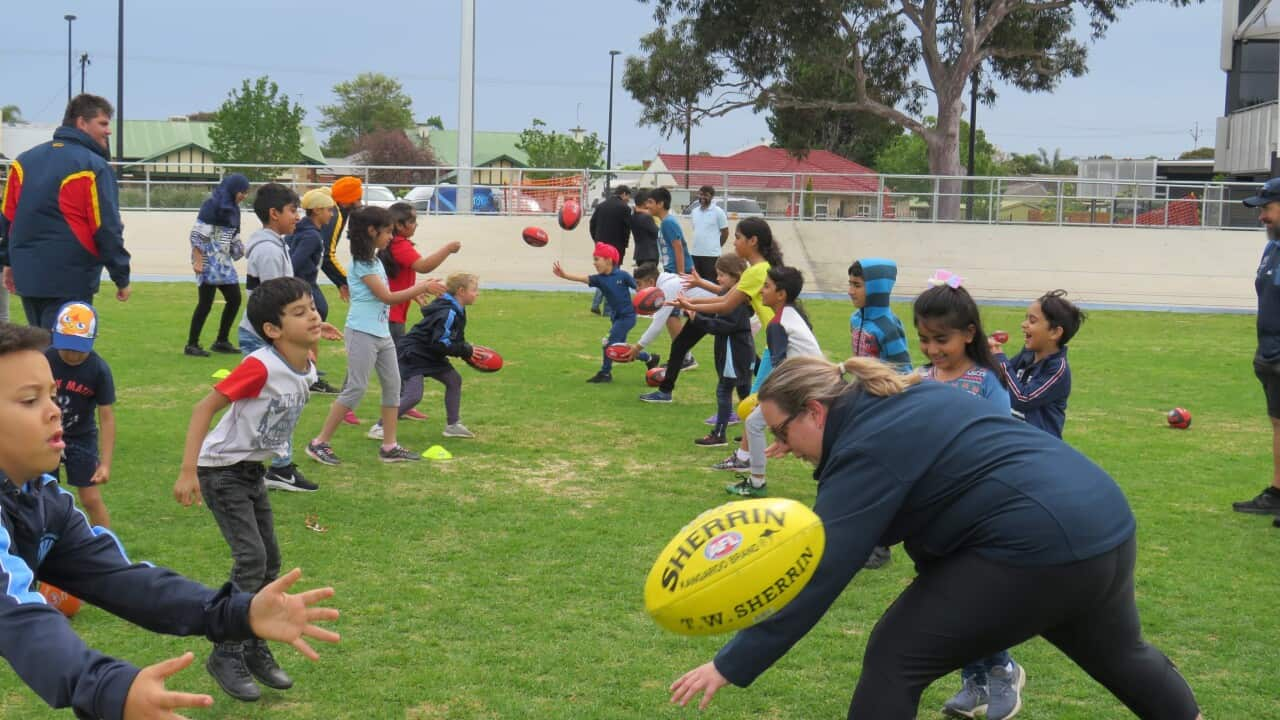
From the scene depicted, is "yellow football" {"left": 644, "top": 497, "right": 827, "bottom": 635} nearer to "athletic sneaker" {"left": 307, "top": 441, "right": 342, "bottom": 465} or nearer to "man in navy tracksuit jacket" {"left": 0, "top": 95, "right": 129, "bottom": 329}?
"man in navy tracksuit jacket" {"left": 0, "top": 95, "right": 129, "bottom": 329}

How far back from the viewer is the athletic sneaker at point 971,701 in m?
4.60

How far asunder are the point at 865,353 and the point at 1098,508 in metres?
3.71

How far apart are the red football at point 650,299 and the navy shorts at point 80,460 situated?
22.5 feet

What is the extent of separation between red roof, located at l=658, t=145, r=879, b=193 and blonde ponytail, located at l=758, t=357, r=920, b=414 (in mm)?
21339

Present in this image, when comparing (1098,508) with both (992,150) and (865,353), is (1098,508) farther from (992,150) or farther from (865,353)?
(992,150)

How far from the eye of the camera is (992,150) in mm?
95062

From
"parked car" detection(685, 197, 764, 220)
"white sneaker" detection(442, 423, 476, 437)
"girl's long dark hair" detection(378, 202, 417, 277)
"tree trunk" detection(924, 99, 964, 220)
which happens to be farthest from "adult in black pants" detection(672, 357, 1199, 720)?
"tree trunk" detection(924, 99, 964, 220)

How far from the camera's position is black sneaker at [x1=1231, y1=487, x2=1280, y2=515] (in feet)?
25.5

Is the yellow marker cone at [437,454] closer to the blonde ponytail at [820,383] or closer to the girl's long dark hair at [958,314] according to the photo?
the girl's long dark hair at [958,314]

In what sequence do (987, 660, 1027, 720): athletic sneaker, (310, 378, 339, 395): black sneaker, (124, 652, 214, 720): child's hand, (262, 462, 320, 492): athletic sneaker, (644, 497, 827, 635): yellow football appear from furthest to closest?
(310, 378, 339, 395): black sneaker → (262, 462, 320, 492): athletic sneaker → (987, 660, 1027, 720): athletic sneaker → (644, 497, 827, 635): yellow football → (124, 652, 214, 720): child's hand

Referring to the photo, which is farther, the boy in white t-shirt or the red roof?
the red roof

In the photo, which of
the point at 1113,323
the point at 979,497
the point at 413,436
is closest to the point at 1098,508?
the point at 979,497

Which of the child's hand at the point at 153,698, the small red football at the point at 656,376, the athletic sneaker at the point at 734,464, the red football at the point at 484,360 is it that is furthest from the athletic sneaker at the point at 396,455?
the child's hand at the point at 153,698

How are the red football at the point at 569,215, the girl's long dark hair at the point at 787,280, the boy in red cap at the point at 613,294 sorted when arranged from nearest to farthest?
the girl's long dark hair at the point at 787,280, the boy in red cap at the point at 613,294, the red football at the point at 569,215
